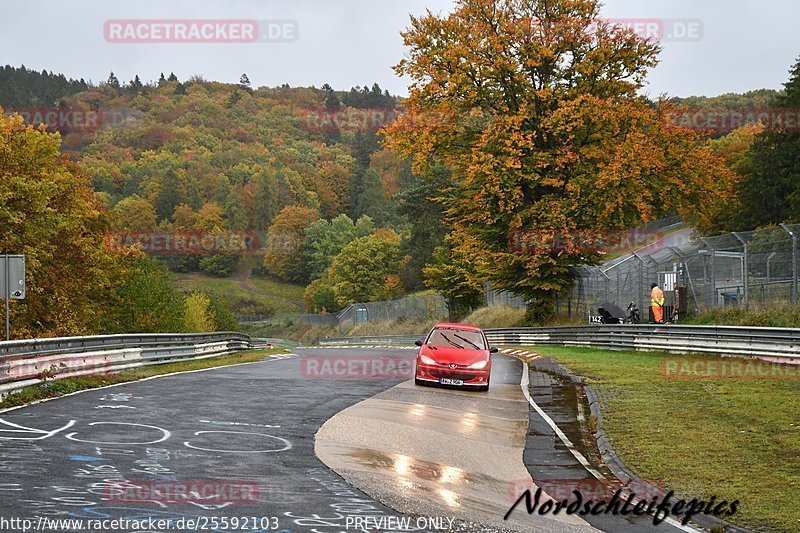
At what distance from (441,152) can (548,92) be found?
20.7ft

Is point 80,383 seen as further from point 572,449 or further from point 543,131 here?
point 543,131

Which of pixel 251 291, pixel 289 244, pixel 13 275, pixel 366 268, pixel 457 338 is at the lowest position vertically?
pixel 251 291

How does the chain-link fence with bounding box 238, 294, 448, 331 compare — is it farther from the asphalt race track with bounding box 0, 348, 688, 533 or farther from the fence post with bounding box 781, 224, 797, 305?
the asphalt race track with bounding box 0, 348, 688, 533

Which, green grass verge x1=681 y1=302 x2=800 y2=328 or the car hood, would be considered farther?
green grass verge x1=681 y1=302 x2=800 y2=328

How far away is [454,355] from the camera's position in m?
20.2

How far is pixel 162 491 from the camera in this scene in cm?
854

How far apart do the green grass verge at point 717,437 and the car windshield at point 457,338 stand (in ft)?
9.69

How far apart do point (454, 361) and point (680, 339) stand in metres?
12.0

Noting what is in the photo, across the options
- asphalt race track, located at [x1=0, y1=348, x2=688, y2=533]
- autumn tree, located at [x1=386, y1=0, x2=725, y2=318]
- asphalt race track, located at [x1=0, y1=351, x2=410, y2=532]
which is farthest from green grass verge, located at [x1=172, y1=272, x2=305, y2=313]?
asphalt race track, located at [x1=0, y1=348, x2=688, y2=533]

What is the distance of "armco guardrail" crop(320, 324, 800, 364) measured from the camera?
23.5 meters

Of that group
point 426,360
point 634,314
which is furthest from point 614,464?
point 634,314

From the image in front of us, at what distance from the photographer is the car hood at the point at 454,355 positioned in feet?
65.9

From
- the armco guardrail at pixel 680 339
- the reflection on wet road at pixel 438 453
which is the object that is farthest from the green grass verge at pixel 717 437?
the armco guardrail at pixel 680 339

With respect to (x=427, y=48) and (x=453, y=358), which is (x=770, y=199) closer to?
(x=427, y=48)
